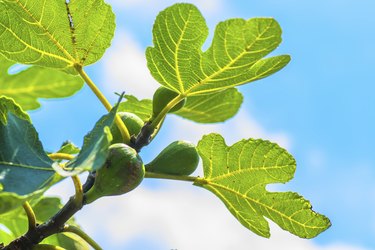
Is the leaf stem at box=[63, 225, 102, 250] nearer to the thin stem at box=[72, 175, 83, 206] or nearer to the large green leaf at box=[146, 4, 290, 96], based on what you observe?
the thin stem at box=[72, 175, 83, 206]

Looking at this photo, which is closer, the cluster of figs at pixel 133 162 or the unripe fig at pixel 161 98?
the cluster of figs at pixel 133 162

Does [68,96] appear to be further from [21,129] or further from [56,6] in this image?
[21,129]

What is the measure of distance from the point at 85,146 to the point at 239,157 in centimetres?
70

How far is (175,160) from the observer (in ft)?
6.13

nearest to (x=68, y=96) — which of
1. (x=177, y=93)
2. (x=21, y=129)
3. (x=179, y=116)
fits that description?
(x=179, y=116)

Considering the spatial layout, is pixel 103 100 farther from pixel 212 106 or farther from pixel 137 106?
pixel 212 106

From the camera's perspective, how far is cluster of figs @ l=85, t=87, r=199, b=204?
161cm

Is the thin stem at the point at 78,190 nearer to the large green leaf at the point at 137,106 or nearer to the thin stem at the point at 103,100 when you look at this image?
the thin stem at the point at 103,100

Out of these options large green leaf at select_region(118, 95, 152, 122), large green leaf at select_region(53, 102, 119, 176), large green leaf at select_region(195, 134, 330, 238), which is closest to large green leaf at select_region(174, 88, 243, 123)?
large green leaf at select_region(118, 95, 152, 122)

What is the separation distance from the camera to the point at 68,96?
2.90 meters

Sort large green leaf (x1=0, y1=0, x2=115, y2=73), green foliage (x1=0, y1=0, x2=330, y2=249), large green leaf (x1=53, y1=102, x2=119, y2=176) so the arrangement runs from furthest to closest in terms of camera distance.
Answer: large green leaf (x1=0, y1=0, x2=115, y2=73), green foliage (x1=0, y1=0, x2=330, y2=249), large green leaf (x1=53, y1=102, x2=119, y2=176)

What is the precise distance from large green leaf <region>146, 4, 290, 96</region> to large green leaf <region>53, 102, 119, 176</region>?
377mm

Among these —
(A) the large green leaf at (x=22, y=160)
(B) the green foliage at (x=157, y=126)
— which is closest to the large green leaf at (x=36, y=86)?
(B) the green foliage at (x=157, y=126)

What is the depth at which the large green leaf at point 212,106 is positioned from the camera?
255cm
